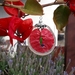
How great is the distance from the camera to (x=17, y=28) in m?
0.24

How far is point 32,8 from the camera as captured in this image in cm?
21

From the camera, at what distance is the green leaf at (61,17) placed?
23cm

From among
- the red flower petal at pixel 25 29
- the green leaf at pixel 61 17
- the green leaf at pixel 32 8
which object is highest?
the green leaf at pixel 32 8

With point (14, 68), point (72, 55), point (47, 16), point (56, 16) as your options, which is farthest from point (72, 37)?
point (47, 16)

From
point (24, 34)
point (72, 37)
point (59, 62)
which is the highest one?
point (24, 34)

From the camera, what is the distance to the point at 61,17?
231 millimetres

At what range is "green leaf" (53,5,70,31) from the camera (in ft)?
0.75

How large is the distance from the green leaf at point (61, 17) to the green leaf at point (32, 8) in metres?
0.03

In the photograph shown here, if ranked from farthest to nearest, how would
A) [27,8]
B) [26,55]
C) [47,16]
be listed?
[47,16] → [26,55] → [27,8]

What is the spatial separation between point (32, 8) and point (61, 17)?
0.04 metres

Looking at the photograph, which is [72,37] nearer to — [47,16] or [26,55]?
[26,55]

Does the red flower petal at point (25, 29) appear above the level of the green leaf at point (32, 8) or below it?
below

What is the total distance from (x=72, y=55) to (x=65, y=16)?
0.66 metres

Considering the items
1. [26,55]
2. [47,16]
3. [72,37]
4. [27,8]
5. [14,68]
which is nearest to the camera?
[27,8]
